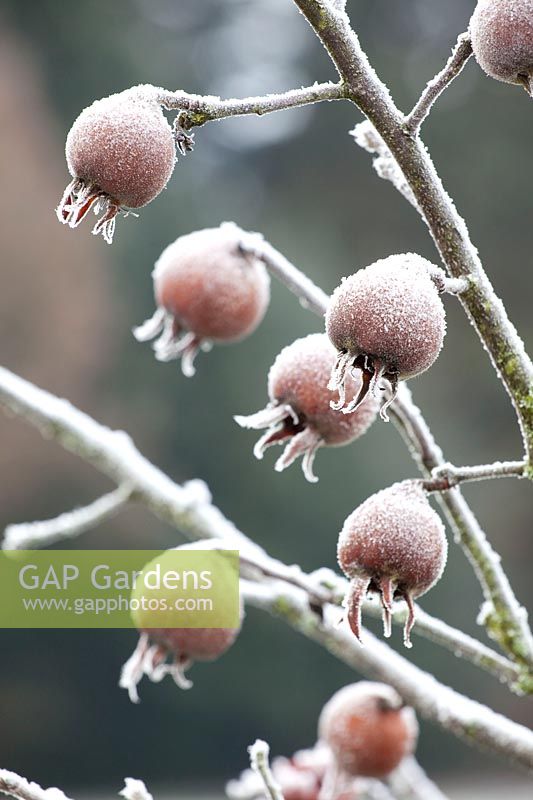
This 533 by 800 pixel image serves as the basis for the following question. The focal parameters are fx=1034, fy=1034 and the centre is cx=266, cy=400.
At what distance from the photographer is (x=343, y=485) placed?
897cm

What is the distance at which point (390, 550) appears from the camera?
70cm

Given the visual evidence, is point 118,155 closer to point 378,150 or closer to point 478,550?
point 378,150

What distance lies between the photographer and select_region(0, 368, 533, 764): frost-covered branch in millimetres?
1045

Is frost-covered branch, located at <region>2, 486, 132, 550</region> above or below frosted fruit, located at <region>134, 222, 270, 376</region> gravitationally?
below

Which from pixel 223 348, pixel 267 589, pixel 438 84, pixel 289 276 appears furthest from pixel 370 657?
pixel 223 348

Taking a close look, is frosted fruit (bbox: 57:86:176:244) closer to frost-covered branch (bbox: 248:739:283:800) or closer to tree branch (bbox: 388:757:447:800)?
frost-covered branch (bbox: 248:739:283:800)

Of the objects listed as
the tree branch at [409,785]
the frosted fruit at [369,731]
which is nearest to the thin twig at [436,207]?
the frosted fruit at [369,731]

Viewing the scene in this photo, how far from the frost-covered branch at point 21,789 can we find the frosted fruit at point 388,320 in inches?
13.7

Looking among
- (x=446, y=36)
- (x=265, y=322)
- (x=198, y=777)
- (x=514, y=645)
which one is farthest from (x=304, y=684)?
(x=514, y=645)

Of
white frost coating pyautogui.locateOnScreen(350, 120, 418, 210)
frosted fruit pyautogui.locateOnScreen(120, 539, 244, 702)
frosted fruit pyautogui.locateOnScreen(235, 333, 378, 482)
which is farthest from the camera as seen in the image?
frosted fruit pyautogui.locateOnScreen(120, 539, 244, 702)

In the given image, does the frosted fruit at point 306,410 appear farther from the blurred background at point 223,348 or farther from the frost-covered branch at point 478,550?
the blurred background at point 223,348

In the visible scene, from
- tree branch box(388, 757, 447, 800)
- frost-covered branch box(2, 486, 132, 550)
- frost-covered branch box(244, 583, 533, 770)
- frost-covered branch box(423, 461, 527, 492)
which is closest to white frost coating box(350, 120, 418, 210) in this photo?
frost-covered branch box(423, 461, 527, 492)

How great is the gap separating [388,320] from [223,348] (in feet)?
28.2

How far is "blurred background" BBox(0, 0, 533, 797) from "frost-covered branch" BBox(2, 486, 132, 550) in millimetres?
7080
